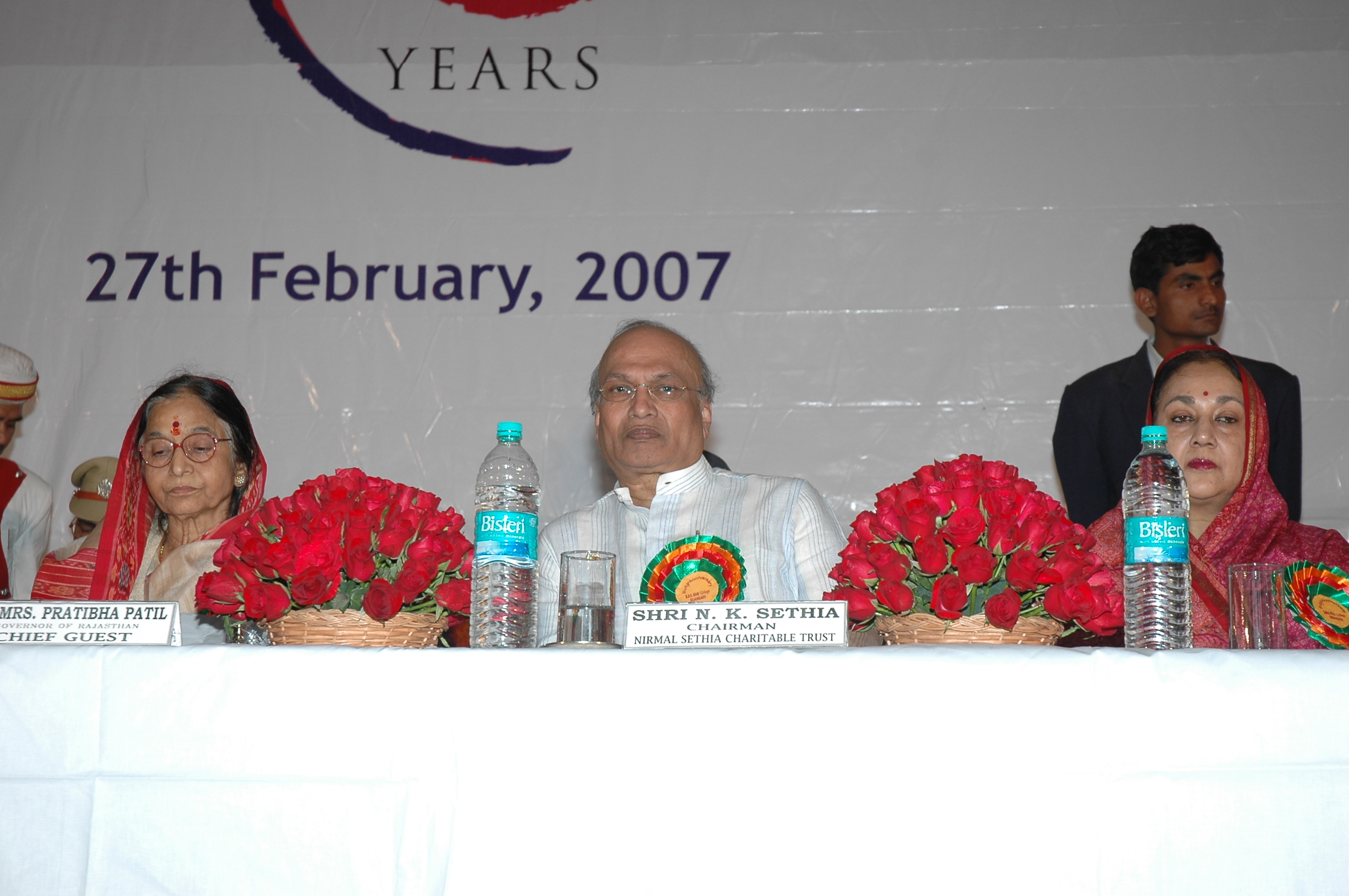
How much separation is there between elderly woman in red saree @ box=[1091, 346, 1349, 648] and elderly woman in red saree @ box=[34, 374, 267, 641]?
163 cm

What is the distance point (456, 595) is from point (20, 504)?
8.24 ft

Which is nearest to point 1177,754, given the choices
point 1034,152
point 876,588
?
point 876,588

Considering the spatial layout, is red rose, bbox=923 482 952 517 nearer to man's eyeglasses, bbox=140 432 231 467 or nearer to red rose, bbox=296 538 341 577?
red rose, bbox=296 538 341 577

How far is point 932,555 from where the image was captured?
1.28 meters

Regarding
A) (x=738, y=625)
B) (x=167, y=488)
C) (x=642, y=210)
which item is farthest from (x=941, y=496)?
(x=642, y=210)

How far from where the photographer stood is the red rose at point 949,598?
4.14 feet

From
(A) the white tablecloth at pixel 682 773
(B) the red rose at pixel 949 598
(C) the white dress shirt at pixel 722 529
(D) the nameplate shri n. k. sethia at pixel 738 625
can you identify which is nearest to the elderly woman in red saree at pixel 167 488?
(C) the white dress shirt at pixel 722 529

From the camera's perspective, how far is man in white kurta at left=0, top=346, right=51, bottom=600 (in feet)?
10.5

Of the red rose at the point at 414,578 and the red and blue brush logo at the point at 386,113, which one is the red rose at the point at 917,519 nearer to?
the red rose at the point at 414,578

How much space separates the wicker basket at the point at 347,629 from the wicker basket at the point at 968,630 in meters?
0.58

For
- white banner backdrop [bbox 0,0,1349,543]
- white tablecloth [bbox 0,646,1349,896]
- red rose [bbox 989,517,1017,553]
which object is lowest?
white tablecloth [bbox 0,646,1349,896]

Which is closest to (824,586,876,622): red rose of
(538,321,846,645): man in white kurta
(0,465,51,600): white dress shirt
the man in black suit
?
(538,321,846,645): man in white kurta

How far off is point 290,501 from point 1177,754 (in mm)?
1075

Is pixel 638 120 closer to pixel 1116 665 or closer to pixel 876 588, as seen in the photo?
pixel 876 588
